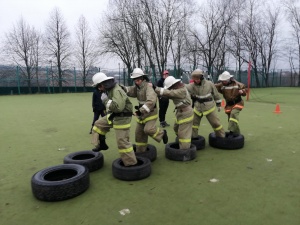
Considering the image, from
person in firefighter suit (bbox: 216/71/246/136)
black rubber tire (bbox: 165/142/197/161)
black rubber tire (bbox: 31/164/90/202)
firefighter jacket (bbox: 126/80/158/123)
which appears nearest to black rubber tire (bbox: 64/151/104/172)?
black rubber tire (bbox: 31/164/90/202)

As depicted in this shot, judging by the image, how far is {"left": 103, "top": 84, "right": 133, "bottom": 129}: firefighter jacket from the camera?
426 centimetres

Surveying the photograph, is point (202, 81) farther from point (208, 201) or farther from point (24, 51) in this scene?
point (24, 51)

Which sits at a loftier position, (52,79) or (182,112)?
(52,79)

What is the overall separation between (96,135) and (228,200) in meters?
2.51

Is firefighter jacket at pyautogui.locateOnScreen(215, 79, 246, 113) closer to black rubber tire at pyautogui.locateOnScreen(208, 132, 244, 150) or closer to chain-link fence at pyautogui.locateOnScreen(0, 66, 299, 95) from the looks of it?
black rubber tire at pyautogui.locateOnScreen(208, 132, 244, 150)

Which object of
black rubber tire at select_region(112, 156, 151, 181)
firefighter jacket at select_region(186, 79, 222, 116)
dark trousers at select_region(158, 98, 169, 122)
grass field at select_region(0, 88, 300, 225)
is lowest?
grass field at select_region(0, 88, 300, 225)

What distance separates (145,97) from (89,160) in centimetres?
160

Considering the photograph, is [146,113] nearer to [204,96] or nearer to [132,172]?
[132,172]

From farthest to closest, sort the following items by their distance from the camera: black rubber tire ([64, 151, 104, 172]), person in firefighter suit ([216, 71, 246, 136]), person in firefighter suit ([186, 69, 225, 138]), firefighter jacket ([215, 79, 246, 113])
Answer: firefighter jacket ([215, 79, 246, 113]) → person in firefighter suit ([216, 71, 246, 136]) → person in firefighter suit ([186, 69, 225, 138]) → black rubber tire ([64, 151, 104, 172])

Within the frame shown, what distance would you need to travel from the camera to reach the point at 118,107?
4254mm

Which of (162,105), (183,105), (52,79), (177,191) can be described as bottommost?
(177,191)

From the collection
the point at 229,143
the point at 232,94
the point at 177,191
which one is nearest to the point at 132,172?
the point at 177,191

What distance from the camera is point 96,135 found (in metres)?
4.74

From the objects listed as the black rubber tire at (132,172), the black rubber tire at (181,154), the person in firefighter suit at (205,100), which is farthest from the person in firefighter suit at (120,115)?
the person in firefighter suit at (205,100)
